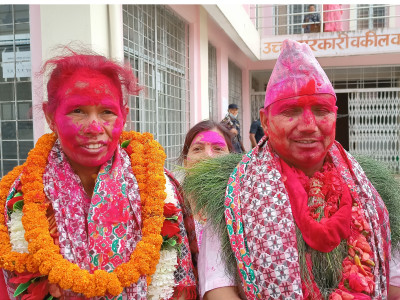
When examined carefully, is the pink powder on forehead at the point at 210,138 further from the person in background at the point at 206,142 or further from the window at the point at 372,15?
the window at the point at 372,15

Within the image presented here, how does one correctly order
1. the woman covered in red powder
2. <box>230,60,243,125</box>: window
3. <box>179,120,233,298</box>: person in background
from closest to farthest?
the woman covered in red powder → <box>179,120,233,298</box>: person in background → <box>230,60,243,125</box>: window

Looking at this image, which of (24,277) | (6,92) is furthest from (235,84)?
(24,277)

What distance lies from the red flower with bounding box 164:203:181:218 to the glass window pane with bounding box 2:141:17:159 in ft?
8.64

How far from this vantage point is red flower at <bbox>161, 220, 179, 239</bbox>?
5.32 ft

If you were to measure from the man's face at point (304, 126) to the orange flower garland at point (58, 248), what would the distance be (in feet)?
1.89

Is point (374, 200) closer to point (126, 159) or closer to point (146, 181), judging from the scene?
point (146, 181)

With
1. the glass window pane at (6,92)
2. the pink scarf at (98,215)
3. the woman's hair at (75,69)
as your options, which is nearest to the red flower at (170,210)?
the pink scarf at (98,215)

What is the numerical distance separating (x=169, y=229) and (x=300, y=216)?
22.5 inches

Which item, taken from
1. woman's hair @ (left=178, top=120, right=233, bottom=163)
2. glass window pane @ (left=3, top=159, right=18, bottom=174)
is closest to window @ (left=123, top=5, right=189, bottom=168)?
glass window pane @ (left=3, top=159, right=18, bottom=174)

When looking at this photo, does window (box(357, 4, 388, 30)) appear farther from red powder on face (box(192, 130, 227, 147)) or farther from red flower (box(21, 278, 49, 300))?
red flower (box(21, 278, 49, 300))

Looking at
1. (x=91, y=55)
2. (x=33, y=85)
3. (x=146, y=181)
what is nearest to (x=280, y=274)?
(x=146, y=181)

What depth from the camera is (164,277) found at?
1582mm

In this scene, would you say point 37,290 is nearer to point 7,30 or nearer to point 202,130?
point 202,130

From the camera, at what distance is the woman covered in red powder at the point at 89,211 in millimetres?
1466
